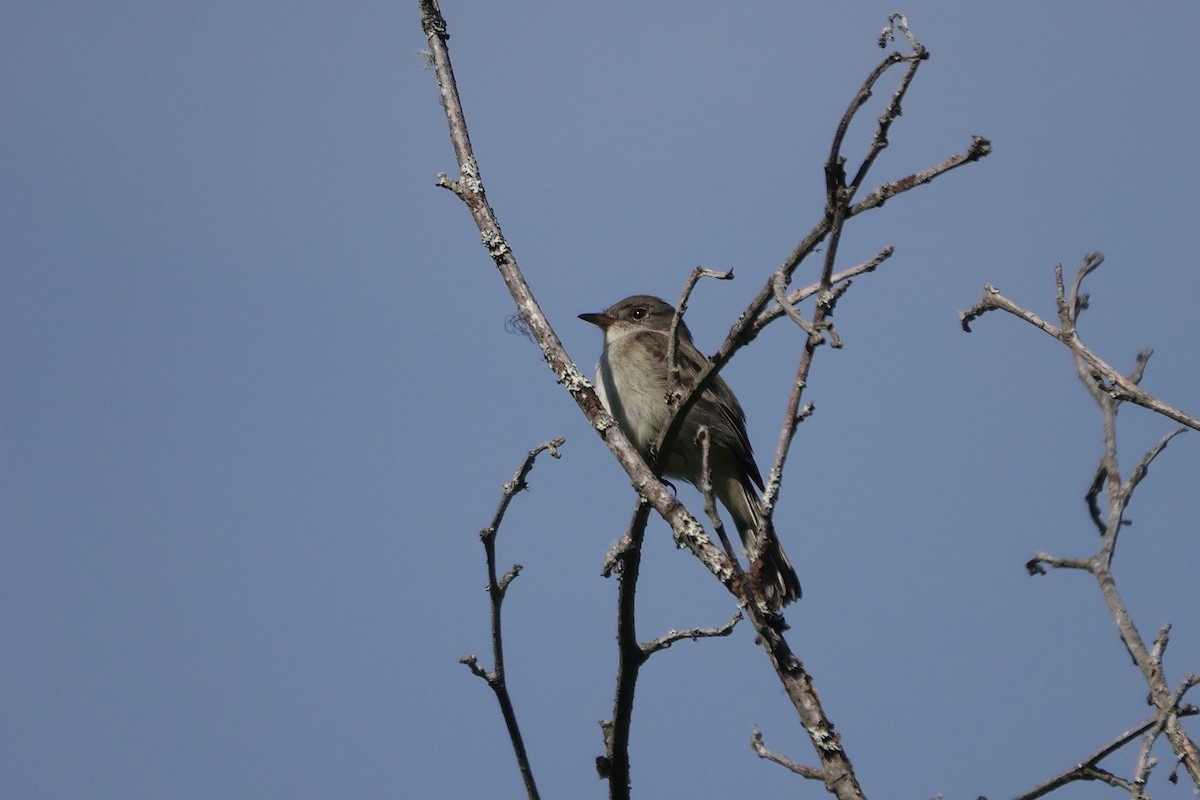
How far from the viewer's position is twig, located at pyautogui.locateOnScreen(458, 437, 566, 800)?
4590mm

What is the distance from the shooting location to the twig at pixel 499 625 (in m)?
4.59

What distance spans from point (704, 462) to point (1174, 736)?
5.86ft

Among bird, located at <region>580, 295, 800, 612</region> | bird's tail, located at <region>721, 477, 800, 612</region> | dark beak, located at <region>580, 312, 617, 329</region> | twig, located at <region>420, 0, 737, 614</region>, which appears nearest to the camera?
twig, located at <region>420, 0, 737, 614</region>

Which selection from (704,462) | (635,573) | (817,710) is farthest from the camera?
(635,573)

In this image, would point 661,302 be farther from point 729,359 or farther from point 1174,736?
point 1174,736

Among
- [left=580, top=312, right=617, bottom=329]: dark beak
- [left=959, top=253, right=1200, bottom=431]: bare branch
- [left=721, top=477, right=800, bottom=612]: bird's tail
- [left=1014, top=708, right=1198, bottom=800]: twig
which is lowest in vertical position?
[left=1014, top=708, right=1198, bottom=800]: twig

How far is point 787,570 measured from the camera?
26.2 ft

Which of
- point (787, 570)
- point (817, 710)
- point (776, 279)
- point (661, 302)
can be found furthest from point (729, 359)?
point (661, 302)

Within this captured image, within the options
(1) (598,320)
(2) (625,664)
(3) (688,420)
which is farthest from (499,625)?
(1) (598,320)

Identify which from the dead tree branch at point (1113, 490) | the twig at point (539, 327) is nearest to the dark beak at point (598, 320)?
the twig at point (539, 327)

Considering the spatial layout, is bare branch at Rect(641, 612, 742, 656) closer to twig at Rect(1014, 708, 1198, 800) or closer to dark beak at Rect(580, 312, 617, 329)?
twig at Rect(1014, 708, 1198, 800)

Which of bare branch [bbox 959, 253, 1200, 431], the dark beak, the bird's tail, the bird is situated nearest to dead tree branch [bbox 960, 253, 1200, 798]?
bare branch [bbox 959, 253, 1200, 431]

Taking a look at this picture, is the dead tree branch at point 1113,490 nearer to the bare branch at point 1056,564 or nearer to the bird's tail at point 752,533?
the bare branch at point 1056,564

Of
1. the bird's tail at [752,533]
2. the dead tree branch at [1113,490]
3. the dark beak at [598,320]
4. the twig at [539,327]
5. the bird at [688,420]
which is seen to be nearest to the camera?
the dead tree branch at [1113,490]
